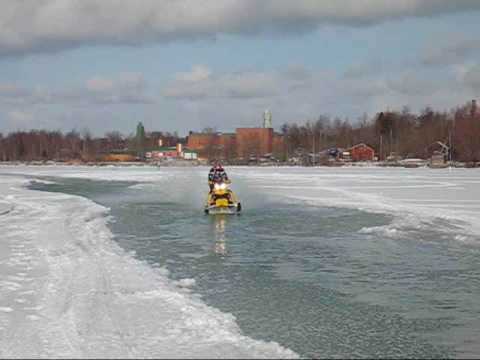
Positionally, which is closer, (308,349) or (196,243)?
(308,349)

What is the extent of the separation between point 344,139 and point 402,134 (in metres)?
16.3

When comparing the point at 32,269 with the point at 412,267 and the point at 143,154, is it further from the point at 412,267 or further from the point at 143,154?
the point at 143,154

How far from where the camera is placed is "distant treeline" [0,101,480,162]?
87.6 m

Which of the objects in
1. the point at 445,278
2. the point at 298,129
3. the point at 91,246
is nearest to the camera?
the point at 445,278

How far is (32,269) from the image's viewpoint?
9.38 m

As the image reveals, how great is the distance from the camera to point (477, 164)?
2704 inches

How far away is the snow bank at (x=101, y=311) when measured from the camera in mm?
5520

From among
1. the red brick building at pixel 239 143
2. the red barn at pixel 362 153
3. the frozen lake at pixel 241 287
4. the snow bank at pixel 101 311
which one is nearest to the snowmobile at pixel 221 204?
the frozen lake at pixel 241 287

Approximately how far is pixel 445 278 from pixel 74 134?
157496mm

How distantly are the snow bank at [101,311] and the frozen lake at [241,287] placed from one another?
0.07 feet

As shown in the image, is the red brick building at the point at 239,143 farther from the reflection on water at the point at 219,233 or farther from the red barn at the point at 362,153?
the reflection on water at the point at 219,233

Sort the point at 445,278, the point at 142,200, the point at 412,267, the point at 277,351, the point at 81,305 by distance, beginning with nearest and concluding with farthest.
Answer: the point at 277,351
the point at 81,305
the point at 445,278
the point at 412,267
the point at 142,200

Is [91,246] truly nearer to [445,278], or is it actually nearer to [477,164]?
[445,278]

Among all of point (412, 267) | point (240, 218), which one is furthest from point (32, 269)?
point (240, 218)
